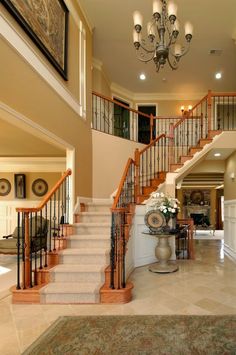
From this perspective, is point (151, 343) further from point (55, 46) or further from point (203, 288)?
point (55, 46)

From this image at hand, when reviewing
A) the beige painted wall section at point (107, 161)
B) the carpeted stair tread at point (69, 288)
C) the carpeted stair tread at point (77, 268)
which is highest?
the beige painted wall section at point (107, 161)

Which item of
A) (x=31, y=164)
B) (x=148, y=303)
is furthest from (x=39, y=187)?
(x=148, y=303)

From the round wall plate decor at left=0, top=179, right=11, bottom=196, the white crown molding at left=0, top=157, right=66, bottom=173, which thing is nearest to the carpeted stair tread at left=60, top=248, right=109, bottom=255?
the white crown molding at left=0, top=157, right=66, bottom=173

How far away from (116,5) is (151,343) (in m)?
6.33

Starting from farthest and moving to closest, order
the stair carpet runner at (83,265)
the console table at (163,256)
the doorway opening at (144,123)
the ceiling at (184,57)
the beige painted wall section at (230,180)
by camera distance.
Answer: the doorway opening at (144,123)
the beige painted wall section at (230,180)
the ceiling at (184,57)
the console table at (163,256)
the stair carpet runner at (83,265)

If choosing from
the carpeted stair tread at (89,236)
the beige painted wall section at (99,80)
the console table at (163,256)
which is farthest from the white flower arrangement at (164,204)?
the beige painted wall section at (99,80)

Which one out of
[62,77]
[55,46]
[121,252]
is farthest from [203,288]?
[55,46]

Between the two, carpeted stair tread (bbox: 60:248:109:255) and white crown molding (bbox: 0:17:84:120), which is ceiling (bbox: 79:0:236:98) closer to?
white crown molding (bbox: 0:17:84:120)

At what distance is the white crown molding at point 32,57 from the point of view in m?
2.91

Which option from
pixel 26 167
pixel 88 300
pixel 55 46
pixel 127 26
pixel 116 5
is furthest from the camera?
pixel 26 167

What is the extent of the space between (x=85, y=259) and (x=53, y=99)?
8.68 ft

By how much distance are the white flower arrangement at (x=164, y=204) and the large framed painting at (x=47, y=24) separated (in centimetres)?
290

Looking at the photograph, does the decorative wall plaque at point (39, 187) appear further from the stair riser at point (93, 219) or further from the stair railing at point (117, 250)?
the stair railing at point (117, 250)

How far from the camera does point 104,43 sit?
693 cm
